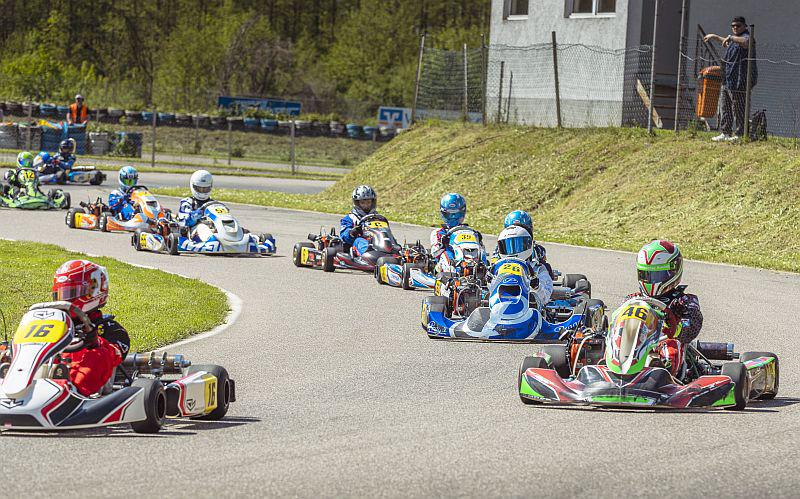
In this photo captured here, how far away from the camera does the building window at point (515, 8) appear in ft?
103

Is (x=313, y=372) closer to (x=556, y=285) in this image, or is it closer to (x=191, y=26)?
(x=556, y=285)

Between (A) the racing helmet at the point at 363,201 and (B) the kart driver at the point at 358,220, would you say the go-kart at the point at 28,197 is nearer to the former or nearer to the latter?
(B) the kart driver at the point at 358,220

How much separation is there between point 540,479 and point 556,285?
22.1 feet

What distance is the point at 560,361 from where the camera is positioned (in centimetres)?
870

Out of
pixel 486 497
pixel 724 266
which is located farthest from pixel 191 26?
pixel 486 497

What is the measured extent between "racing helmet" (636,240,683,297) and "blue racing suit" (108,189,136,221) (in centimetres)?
1325

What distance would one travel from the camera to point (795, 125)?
24.9 meters

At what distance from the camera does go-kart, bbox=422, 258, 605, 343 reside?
10836 mm

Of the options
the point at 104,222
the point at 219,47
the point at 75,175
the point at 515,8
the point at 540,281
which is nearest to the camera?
the point at 540,281

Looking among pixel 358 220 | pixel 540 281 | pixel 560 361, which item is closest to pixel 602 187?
pixel 358 220

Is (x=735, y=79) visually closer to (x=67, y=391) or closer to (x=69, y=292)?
(x=69, y=292)

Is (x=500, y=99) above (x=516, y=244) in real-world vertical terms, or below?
above

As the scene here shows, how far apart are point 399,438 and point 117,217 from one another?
14.6m

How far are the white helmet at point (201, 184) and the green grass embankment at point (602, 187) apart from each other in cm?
599
